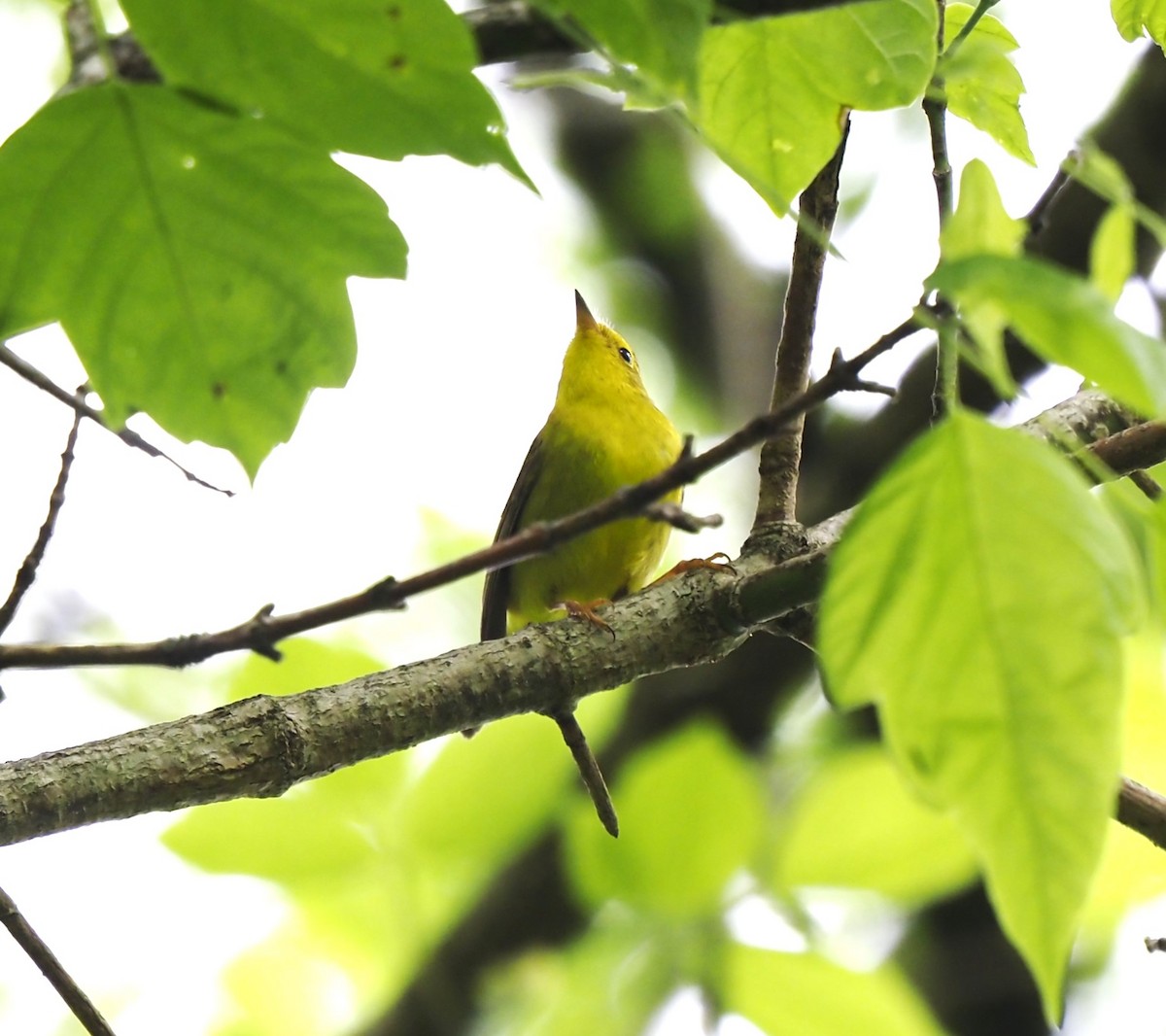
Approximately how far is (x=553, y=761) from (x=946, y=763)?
9.15 ft

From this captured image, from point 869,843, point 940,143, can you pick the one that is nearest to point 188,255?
point 940,143

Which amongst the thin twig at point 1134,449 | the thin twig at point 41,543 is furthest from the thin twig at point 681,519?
the thin twig at point 41,543

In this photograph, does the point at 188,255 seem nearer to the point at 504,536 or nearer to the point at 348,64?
the point at 348,64

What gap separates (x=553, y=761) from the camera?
3.54 meters

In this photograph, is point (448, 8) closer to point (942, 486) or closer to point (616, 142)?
point (942, 486)

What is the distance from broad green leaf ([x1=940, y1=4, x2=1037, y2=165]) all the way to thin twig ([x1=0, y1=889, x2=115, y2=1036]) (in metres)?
1.42

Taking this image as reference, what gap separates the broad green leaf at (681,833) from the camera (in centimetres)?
245

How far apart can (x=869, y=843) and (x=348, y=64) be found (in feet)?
7.15

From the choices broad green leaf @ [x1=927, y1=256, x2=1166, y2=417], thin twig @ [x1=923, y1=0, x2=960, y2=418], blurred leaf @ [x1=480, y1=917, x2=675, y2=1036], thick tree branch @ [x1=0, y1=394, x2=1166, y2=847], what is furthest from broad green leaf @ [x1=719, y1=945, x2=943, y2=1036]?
broad green leaf @ [x1=927, y1=256, x2=1166, y2=417]

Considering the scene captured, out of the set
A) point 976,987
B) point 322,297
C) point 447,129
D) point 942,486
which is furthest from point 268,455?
point 976,987

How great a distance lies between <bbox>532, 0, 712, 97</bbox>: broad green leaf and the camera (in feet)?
2.52

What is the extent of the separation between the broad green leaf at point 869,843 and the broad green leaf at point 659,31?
6.91 feet

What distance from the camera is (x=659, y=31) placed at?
2.53 feet

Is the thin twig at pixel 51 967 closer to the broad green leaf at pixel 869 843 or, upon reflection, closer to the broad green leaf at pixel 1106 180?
the broad green leaf at pixel 1106 180
